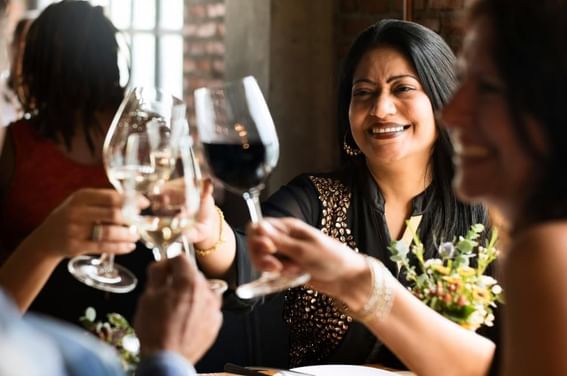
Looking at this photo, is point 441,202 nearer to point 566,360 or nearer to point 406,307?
point 406,307

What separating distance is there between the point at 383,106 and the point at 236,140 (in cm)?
103

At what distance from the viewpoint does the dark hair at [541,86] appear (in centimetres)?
107

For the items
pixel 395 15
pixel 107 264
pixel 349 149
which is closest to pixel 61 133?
pixel 349 149

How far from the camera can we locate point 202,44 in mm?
4258

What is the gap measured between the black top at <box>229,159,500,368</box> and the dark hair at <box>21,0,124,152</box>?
0.57m

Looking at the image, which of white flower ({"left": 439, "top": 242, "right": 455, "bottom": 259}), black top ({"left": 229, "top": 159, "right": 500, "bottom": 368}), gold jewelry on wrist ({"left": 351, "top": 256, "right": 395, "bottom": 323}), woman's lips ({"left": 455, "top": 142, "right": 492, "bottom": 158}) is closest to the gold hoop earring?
black top ({"left": 229, "top": 159, "right": 500, "bottom": 368})

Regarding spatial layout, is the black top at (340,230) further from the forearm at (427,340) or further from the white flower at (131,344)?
the white flower at (131,344)

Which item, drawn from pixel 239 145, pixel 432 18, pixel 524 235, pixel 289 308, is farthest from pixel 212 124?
pixel 432 18

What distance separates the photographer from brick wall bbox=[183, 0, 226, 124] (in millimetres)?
4137

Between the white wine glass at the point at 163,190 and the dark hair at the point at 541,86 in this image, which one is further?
the white wine glass at the point at 163,190

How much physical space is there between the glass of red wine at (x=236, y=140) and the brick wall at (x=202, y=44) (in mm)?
2506

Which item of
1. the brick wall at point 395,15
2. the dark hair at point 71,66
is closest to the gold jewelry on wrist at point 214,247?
the dark hair at point 71,66

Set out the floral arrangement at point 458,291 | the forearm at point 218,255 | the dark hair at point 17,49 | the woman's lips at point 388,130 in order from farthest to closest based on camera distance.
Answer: the dark hair at point 17,49 < the woman's lips at point 388,130 < the forearm at point 218,255 < the floral arrangement at point 458,291

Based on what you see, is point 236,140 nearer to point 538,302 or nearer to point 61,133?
point 538,302
